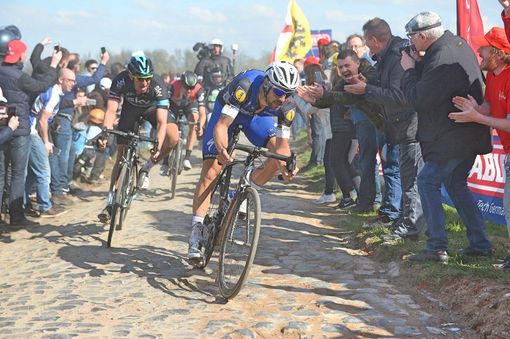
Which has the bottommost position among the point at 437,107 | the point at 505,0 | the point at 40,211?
the point at 40,211

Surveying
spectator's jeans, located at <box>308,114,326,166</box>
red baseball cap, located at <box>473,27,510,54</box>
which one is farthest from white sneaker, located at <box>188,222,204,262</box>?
spectator's jeans, located at <box>308,114,326,166</box>

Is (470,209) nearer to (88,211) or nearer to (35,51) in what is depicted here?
(88,211)

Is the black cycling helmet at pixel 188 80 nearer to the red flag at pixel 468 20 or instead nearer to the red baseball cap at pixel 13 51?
the red baseball cap at pixel 13 51

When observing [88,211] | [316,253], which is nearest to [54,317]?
[316,253]

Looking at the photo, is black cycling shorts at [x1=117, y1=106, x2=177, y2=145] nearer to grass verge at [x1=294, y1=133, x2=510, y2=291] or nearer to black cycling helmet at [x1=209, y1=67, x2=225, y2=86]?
grass verge at [x1=294, y1=133, x2=510, y2=291]

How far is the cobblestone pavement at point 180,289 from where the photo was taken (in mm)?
5668

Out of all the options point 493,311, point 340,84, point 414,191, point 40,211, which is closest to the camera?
point 493,311

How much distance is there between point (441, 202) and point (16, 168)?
20.7 feet

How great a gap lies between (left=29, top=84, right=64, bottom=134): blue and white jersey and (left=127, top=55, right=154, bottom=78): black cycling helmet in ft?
8.71

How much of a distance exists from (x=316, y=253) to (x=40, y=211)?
5337mm

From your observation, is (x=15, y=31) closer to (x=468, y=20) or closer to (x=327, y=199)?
(x=327, y=199)

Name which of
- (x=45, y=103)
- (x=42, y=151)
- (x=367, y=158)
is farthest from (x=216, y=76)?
(x=367, y=158)

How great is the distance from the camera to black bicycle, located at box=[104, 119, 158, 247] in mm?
8898

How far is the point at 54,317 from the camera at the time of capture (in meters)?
6.00
